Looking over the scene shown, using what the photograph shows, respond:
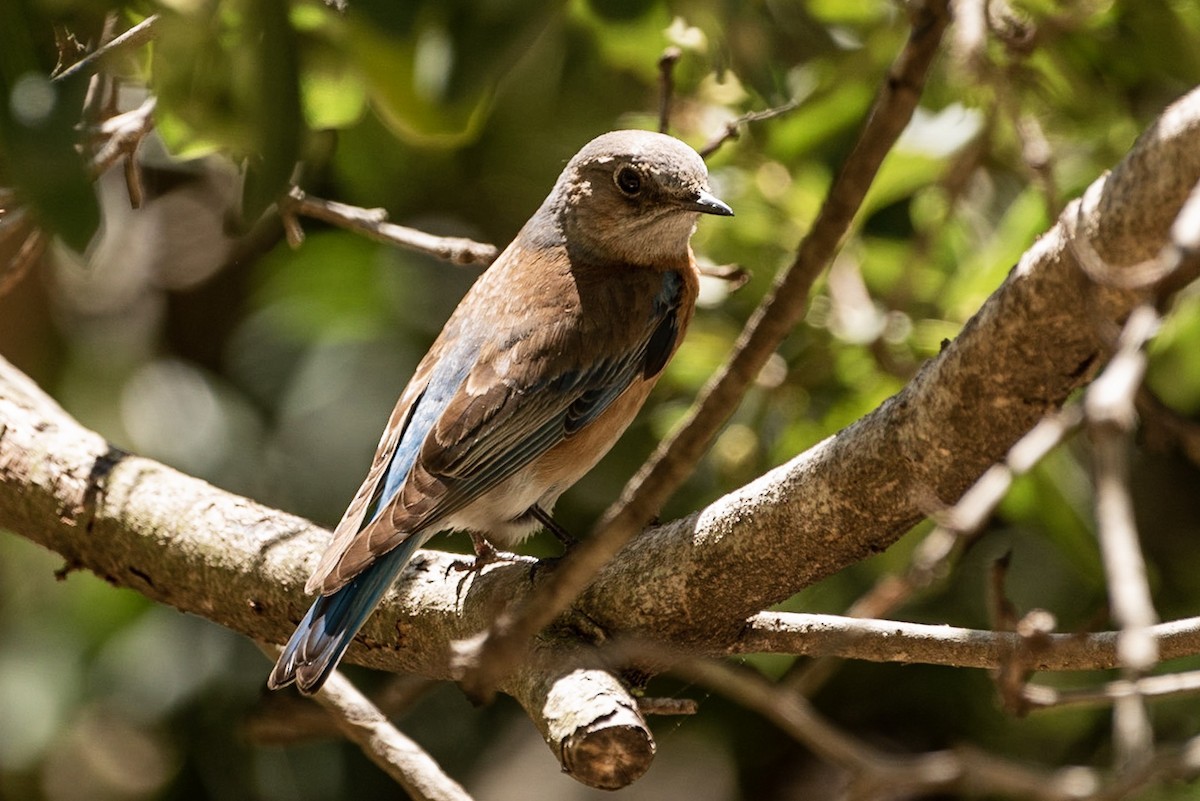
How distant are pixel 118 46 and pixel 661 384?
2.60 metres

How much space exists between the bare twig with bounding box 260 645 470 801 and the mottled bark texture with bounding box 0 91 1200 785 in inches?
4.4

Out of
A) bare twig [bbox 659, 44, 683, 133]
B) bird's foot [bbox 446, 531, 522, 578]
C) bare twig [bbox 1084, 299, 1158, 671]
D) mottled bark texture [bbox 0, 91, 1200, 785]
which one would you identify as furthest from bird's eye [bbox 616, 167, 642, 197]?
bare twig [bbox 1084, 299, 1158, 671]

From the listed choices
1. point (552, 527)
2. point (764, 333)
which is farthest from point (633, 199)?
point (764, 333)

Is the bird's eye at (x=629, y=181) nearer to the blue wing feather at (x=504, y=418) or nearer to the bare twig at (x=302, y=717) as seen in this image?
the blue wing feather at (x=504, y=418)

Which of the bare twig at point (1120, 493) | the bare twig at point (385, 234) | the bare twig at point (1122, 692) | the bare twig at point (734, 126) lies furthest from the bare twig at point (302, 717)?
the bare twig at point (1120, 493)

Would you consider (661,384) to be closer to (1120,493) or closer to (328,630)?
(328,630)

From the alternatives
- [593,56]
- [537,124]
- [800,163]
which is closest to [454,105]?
[593,56]

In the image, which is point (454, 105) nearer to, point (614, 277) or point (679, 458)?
point (679, 458)

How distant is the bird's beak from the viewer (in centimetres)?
400

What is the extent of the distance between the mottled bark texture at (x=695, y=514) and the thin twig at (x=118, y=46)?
145 cm

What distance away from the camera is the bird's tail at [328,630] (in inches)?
127

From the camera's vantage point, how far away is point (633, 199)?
14.2 feet

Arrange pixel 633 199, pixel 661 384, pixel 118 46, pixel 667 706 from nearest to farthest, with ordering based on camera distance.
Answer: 1. pixel 118 46
2. pixel 667 706
3. pixel 633 199
4. pixel 661 384

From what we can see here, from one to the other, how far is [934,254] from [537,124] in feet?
5.47
